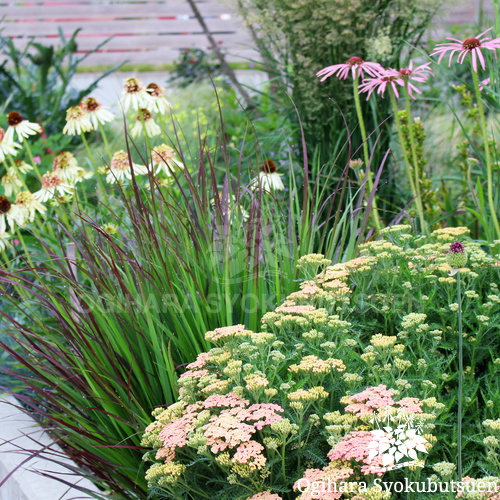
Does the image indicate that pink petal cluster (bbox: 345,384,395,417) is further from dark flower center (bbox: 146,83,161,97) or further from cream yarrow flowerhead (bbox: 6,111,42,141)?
cream yarrow flowerhead (bbox: 6,111,42,141)

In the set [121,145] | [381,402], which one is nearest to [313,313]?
[381,402]

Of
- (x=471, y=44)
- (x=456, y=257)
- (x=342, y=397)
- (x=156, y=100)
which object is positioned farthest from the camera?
(x=156, y=100)

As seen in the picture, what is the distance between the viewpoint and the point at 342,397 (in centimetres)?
138

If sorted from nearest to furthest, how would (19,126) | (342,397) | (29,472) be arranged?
1. (342,397)
2. (29,472)
3. (19,126)

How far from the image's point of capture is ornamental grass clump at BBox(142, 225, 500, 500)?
4.03 feet

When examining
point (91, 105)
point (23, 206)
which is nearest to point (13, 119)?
point (91, 105)

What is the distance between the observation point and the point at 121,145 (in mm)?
5129

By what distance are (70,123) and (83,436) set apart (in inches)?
60.5

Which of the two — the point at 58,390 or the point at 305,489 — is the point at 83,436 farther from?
the point at 305,489

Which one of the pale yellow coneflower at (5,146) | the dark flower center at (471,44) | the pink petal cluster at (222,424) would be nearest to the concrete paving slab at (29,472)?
the pink petal cluster at (222,424)

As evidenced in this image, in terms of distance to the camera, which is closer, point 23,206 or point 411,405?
point 411,405

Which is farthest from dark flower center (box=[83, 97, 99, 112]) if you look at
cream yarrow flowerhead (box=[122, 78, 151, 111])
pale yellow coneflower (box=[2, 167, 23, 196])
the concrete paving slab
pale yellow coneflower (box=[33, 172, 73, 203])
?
the concrete paving slab

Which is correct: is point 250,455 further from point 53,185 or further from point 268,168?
point 53,185

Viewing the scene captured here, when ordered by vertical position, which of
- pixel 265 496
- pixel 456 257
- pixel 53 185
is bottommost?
pixel 265 496
